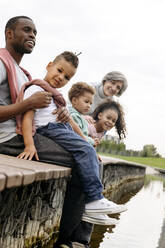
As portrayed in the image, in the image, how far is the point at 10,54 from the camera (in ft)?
11.2

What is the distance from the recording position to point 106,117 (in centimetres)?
493

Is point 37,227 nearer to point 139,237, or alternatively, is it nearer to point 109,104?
point 139,237

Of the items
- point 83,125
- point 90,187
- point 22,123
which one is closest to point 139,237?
point 83,125

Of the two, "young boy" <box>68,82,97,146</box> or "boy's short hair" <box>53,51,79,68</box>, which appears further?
"young boy" <box>68,82,97,146</box>

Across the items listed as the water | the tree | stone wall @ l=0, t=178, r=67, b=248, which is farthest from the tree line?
stone wall @ l=0, t=178, r=67, b=248

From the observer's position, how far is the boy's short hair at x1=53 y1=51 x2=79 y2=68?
3.37 meters

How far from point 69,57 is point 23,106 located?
68 centimetres

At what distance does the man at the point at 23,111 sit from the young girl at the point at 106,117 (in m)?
1.68

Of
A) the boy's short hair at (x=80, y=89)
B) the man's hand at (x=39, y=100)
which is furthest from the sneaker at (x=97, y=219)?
the boy's short hair at (x=80, y=89)

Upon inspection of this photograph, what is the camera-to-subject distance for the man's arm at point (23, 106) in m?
2.97

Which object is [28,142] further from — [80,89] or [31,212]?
[80,89]

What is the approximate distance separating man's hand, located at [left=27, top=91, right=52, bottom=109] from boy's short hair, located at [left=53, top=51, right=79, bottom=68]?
Result: 44cm

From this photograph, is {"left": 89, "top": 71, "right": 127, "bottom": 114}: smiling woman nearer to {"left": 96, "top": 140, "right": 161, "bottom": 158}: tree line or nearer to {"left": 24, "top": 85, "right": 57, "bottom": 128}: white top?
{"left": 24, "top": 85, "right": 57, "bottom": 128}: white top

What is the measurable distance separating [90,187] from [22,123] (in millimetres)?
729
